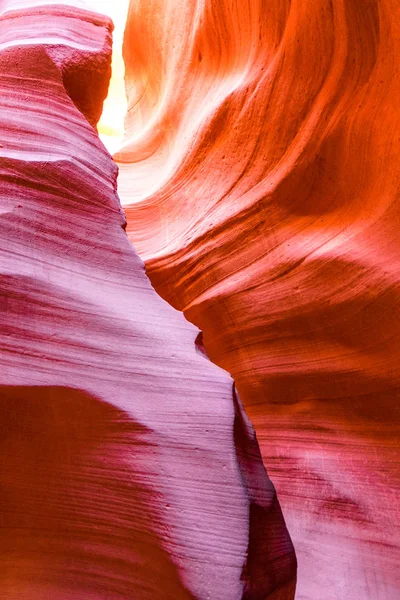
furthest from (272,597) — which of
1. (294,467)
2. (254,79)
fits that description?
(254,79)

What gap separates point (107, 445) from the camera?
1501 mm

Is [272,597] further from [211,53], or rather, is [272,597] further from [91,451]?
[211,53]

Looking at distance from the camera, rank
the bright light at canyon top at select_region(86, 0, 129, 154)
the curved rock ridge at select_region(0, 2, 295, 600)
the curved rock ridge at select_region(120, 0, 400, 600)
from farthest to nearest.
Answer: the bright light at canyon top at select_region(86, 0, 129, 154) < the curved rock ridge at select_region(120, 0, 400, 600) < the curved rock ridge at select_region(0, 2, 295, 600)

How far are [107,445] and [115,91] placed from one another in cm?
426

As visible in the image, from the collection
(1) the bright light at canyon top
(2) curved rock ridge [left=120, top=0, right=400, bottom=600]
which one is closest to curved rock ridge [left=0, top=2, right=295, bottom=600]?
(2) curved rock ridge [left=120, top=0, right=400, bottom=600]

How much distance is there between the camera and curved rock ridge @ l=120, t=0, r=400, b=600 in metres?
2.28

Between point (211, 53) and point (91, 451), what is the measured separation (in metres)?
2.42

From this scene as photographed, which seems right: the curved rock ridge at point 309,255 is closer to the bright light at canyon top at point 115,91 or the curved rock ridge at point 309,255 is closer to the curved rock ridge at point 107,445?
the curved rock ridge at point 107,445

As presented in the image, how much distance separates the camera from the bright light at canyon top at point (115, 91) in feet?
13.7

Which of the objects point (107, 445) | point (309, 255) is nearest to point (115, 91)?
point (309, 255)

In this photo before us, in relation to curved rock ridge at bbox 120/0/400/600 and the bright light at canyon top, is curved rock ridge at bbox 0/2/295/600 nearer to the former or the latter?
curved rock ridge at bbox 120/0/400/600

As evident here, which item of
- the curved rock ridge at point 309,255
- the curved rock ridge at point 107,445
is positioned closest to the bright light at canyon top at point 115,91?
the curved rock ridge at point 309,255

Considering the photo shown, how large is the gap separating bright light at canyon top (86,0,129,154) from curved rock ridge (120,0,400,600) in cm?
132

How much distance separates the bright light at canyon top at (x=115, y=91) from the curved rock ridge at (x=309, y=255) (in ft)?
4.32
